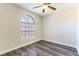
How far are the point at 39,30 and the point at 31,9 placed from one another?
15.0 inches

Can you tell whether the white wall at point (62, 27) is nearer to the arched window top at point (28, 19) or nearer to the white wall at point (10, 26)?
the arched window top at point (28, 19)

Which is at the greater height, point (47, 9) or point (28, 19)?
point (47, 9)

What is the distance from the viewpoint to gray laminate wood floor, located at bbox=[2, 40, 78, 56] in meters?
1.20

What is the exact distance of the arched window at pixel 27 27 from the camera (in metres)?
1.30

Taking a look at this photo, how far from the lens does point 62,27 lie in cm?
133

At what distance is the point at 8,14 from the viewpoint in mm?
1269

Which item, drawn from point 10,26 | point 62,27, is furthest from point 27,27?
point 62,27

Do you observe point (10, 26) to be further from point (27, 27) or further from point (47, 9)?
point (47, 9)

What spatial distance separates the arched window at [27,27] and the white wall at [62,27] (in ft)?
0.71

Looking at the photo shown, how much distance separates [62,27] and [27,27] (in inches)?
23.8

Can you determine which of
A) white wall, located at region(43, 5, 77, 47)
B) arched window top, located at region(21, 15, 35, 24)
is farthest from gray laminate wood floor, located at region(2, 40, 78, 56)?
arched window top, located at region(21, 15, 35, 24)

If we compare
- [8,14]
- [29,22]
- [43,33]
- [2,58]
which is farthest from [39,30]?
[2,58]

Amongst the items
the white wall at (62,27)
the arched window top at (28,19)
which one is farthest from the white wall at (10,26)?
the white wall at (62,27)

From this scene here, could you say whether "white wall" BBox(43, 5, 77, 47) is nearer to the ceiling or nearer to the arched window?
the ceiling
